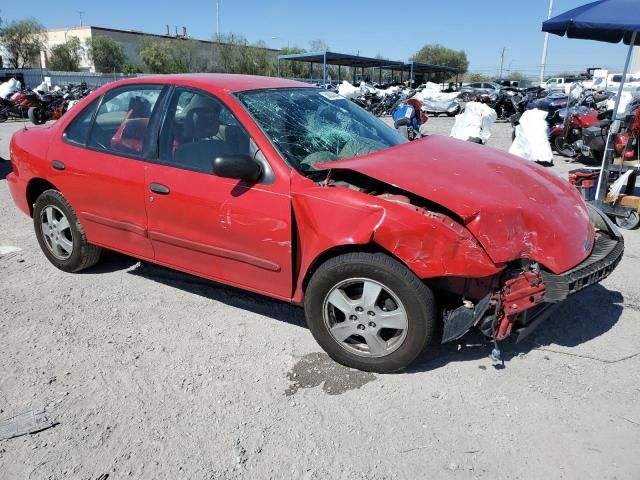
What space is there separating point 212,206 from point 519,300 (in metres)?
1.87

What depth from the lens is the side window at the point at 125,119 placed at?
3691 millimetres

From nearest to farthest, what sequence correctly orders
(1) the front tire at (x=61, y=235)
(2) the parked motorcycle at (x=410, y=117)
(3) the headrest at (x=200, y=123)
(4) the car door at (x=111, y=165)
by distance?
(3) the headrest at (x=200, y=123) → (4) the car door at (x=111, y=165) → (1) the front tire at (x=61, y=235) → (2) the parked motorcycle at (x=410, y=117)

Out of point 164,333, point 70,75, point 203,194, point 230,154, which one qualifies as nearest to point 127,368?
point 164,333

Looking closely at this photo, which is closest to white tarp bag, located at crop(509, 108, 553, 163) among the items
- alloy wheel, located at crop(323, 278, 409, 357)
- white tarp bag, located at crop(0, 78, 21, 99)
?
alloy wheel, located at crop(323, 278, 409, 357)

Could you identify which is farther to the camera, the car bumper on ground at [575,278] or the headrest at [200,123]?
the headrest at [200,123]

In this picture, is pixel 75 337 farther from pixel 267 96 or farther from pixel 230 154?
pixel 267 96

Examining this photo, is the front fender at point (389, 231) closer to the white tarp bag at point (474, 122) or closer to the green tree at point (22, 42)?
the white tarp bag at point (474, 122)

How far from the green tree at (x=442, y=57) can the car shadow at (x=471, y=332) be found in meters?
90.0

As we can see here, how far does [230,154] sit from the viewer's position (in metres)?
3.15

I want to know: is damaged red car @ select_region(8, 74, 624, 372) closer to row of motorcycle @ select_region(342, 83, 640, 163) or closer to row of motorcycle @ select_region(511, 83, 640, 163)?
row of motorcycle @ select_region(511, 83, 640, 163)

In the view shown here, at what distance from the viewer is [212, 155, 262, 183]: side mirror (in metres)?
2.99

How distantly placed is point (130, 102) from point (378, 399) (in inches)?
112

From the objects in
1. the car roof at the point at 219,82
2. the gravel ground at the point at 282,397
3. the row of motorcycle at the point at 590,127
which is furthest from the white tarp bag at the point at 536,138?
the car roof at the point at 219,82

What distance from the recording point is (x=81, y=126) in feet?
13.3
